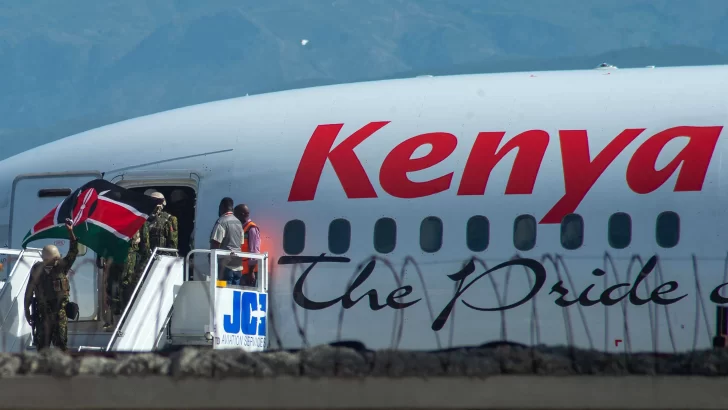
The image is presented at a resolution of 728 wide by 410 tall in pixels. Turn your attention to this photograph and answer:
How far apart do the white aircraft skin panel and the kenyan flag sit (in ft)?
2.96

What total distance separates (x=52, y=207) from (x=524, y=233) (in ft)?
24.6

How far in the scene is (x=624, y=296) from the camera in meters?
14.2

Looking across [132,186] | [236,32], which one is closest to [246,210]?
[132,186]

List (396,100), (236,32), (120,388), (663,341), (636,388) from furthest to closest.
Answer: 1. (236,32)
2. (396,100)
3. (663,341)
4. (120,388)
5. (636,388)

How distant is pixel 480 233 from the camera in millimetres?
14953

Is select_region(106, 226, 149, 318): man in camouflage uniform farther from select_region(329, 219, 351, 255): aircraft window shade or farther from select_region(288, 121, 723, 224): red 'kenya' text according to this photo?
select_region(329, 219, 351, 255): aircraft window shade

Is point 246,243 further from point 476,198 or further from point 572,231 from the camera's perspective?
point 572,231

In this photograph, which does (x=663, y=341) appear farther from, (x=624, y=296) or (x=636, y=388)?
(x=636, y=388)

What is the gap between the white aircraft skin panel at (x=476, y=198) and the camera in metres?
14.3

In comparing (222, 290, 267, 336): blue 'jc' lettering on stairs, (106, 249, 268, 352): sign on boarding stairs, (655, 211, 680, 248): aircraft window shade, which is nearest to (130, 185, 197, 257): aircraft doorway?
(106, 249, 268, 352): sign on boarding stairs

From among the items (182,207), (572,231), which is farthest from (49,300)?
(572,231)

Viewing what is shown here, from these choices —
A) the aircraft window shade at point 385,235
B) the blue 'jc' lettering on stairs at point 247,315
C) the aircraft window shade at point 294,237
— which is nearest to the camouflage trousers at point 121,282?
the blue 'jc' lettering on stairs at point 247,315

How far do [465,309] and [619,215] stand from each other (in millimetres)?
2425

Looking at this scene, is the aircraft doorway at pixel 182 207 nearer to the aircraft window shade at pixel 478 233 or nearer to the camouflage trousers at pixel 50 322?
the camouflage trousers at pixel 50 322
